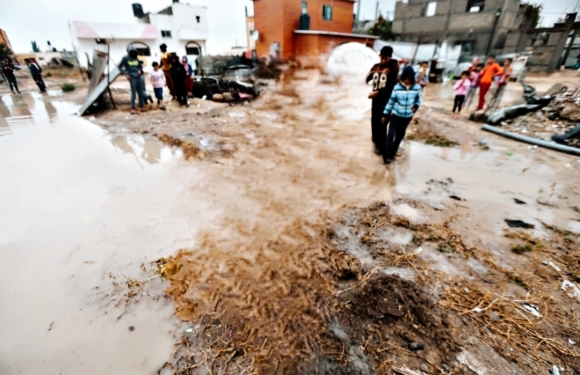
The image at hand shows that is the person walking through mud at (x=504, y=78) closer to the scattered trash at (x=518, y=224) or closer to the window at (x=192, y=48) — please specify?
the scattered trash at (x=518, y=224)

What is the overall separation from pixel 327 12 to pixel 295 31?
4399 millimetres

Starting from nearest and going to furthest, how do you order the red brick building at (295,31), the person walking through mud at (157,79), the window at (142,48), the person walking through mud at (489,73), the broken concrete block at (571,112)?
1. the broken concrete block at (571,112)
2. the person walking through mud at (489,73)
3. the person walking through mud at (157,79)
4. the red brick building at (295,31)
5. the window at (142,48)

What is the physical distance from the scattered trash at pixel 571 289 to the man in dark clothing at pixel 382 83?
9.41 ft

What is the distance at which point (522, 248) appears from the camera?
8.39 feet

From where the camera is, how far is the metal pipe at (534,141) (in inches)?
188

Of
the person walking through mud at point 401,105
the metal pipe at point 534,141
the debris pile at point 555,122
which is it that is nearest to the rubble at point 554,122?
the debris pile at point 555,122

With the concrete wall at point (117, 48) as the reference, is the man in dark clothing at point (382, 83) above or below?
below

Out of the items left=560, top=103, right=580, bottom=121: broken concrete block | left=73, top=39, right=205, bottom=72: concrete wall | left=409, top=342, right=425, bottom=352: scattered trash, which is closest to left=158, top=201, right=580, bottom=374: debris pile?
left=409, top=342, right=425, bottom=352: scattered trash

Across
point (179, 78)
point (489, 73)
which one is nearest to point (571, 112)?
point (489, 73)

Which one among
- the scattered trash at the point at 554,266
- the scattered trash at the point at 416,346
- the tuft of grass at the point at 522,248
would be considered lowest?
the scattered trash at the point at 416,346

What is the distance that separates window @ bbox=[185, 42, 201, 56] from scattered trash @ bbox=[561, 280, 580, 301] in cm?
3170

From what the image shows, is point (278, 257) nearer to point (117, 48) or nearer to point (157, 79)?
point (157, 79)

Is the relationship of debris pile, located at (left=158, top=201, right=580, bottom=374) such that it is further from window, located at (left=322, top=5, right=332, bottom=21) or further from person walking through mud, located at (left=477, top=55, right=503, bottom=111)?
window, located at (left=322, top=5, right=332, bottom=21)

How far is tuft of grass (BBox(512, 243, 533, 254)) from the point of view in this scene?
252cm
